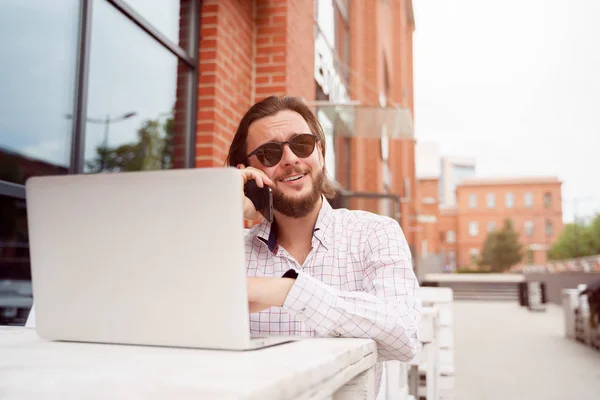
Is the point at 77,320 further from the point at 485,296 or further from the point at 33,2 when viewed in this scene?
the point at 485,296

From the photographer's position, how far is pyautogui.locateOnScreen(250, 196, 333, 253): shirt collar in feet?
6.08

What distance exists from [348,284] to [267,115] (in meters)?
0.75

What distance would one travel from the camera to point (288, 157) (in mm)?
1974

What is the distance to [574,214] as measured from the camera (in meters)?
41.1

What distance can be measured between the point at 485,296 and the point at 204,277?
27.3m

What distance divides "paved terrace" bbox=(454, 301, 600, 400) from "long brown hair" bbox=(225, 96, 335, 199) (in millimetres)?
3784

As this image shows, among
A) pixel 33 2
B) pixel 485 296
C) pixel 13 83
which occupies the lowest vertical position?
pixel 485 296

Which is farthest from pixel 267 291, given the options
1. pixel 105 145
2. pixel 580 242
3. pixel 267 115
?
pixel 580 242

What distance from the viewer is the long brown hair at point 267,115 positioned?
7.15 ft

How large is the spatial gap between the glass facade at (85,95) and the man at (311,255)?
1.52 m

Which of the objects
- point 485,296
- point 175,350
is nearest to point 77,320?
point 175,350

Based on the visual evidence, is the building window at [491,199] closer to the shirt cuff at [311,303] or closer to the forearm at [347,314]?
the forearm at [347,314]

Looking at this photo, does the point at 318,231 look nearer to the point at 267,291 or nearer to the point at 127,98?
the point at 267,291

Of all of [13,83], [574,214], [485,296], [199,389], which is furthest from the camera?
[574,214]
